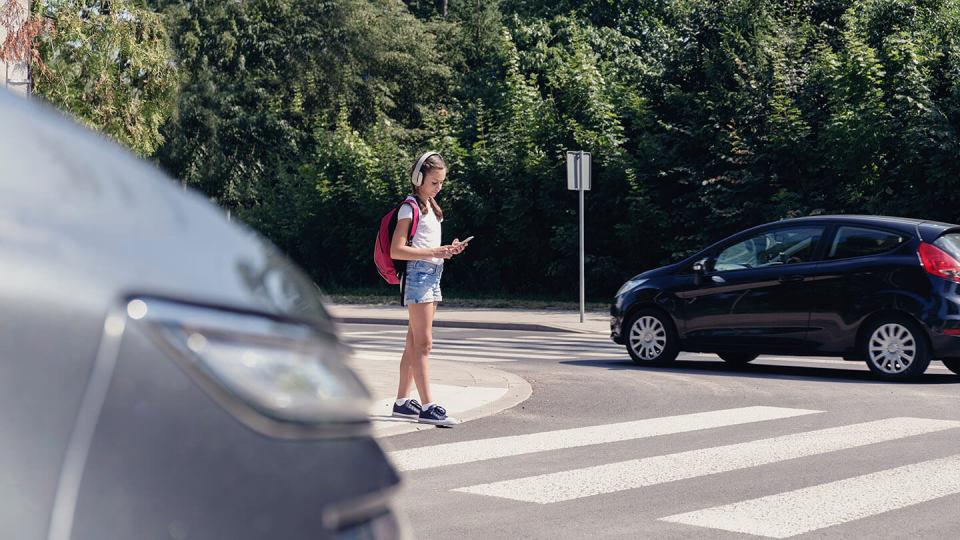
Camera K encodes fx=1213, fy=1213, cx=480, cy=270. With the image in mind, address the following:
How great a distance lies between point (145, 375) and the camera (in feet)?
3.57

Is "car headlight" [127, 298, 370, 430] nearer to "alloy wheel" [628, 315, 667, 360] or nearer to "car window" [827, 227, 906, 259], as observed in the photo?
"car window" [827, 227, 906, 259]

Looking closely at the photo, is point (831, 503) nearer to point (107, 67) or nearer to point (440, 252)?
point (440, 252)

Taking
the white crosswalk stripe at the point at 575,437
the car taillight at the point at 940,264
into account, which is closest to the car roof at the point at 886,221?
the car taillight at the point at 940,264

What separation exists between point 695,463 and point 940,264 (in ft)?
17.3

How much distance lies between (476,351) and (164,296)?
48.8ft

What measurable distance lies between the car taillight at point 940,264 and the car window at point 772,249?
3.75ft

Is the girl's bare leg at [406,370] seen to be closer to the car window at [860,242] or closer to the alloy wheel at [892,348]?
the alloy wheel at [892,348]

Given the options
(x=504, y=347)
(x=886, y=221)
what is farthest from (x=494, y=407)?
(x=504, y=347)

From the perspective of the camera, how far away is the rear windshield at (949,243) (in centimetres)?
1146

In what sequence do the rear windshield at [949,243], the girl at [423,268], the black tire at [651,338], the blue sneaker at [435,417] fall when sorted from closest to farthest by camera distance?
the girl at [423,268] → the blue sneaker at [435,417] → the rear windshield at [949,243] → the black tire at [651,338]

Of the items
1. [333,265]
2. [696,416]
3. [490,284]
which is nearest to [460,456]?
[696,416]

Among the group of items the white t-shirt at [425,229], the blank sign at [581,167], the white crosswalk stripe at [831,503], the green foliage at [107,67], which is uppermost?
the green foliage at [107,67]

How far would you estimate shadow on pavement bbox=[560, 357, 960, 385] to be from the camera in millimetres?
11880

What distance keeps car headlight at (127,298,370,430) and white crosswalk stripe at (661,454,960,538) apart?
439 cm
